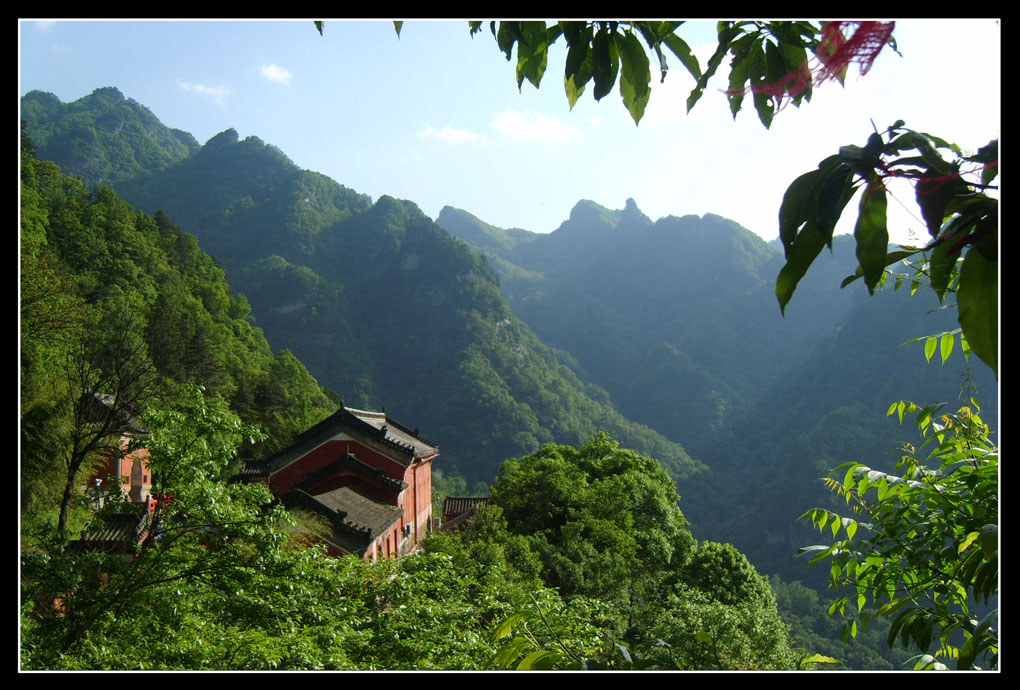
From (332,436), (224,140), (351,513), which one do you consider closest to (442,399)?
(332,436)

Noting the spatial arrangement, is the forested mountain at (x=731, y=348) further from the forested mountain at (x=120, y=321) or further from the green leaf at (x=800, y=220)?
the green leaf at (x=800, y=220)

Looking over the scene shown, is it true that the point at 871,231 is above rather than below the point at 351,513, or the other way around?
below

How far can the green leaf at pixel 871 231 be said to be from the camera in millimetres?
642

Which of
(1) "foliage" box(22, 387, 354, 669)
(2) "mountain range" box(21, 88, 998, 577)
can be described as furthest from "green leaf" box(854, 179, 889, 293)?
(2) "mountain range" box(21, 88, 998, 577)

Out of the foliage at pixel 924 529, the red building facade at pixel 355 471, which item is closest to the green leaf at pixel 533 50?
the foliage at pixel 924 529

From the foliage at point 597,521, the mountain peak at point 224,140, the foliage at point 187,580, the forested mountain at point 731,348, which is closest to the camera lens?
the foliage at point 187,580

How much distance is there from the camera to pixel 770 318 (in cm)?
7162

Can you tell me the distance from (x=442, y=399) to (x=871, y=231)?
50.7m

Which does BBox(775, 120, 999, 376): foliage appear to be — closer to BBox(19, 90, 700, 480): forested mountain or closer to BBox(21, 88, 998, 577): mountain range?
BBox(21, 88, 998, 577): mountain range

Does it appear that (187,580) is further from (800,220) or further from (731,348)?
(731,348)

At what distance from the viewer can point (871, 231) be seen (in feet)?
2.18

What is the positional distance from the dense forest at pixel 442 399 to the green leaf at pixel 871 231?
2.47 feet

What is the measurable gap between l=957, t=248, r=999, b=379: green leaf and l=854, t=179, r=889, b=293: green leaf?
4.6 inches
